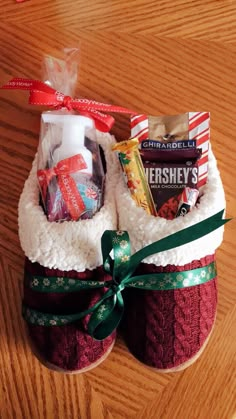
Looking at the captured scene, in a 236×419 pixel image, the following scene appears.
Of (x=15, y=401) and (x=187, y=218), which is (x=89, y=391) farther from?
(x=187, y=218)

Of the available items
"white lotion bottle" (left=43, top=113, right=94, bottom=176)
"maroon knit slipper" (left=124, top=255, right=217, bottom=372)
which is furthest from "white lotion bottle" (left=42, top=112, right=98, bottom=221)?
"maroon knit slipper" (left=124, top=255, right=217, bottom=372)

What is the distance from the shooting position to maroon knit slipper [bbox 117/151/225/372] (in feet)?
1.98

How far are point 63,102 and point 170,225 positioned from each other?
20 centimetres

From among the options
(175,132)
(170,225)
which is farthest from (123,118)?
(170,225)

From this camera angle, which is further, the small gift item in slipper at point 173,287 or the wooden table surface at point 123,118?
the wooden table surface at point 123,118

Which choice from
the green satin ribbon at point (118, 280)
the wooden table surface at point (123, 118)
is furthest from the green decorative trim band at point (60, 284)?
the wooden table surface at point (123, 118)

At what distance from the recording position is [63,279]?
61 cm

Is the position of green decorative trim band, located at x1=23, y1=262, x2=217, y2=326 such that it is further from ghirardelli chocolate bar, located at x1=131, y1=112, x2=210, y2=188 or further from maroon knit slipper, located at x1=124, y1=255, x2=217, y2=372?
ghirardelli chocolate bar, located at x1=131, y1=112, x2=210, y2=188

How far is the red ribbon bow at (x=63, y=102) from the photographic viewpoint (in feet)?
2.15

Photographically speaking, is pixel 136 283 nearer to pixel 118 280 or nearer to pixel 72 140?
pixel 118 280

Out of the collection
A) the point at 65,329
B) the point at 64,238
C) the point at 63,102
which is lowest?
the point at 65,329

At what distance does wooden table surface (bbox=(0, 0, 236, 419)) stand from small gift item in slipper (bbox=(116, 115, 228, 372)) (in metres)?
0.08

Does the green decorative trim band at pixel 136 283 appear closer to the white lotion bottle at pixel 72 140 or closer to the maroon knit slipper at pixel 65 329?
the maroon knit slipper at pixel 65 329

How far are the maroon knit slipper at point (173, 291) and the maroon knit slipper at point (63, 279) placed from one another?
37 millimetres
